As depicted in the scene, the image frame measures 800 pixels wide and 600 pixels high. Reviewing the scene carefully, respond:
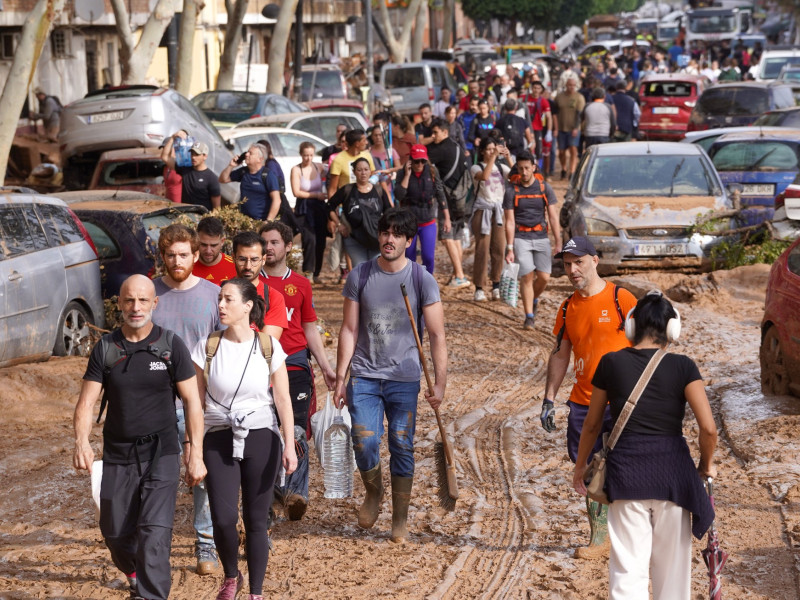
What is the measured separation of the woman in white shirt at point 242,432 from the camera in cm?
616

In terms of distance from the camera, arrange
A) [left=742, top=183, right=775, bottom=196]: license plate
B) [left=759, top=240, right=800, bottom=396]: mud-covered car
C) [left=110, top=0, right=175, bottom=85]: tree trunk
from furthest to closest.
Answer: [left=110, top=0, right=175, bottom=85]: tree trunk < [left=742, top=183, right=775, bottom=196]: license plate < [left=759, top=240, right=800, bottom=396]: mud-covered car

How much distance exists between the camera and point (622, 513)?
18.1ft

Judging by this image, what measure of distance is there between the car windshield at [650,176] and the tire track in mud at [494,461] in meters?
2.73

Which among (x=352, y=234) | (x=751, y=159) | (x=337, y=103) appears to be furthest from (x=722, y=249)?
(x=337, y=103)

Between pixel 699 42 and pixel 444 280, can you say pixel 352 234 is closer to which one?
pixel 444 280

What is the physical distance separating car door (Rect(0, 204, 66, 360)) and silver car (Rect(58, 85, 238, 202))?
21.6ft

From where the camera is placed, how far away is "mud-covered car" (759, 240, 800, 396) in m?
9.84

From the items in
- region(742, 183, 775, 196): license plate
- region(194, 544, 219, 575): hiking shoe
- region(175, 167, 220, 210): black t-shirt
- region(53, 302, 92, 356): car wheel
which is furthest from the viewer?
region(742, 183, 775, 196): license plate

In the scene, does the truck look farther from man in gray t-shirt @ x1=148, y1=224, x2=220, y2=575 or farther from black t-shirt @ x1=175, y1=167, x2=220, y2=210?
man in gray t-shirt @ x1=148, y1=224, x2=220, y2=575

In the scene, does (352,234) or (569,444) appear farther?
(352,234)

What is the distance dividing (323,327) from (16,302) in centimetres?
325

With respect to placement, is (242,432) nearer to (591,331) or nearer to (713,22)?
(591,331)

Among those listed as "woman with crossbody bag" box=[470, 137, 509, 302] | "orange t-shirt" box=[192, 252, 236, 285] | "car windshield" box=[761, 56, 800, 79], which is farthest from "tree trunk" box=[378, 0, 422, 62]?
"orange t-shirt" box=[192, 252, 236, 285]

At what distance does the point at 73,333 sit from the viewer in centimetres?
1181
